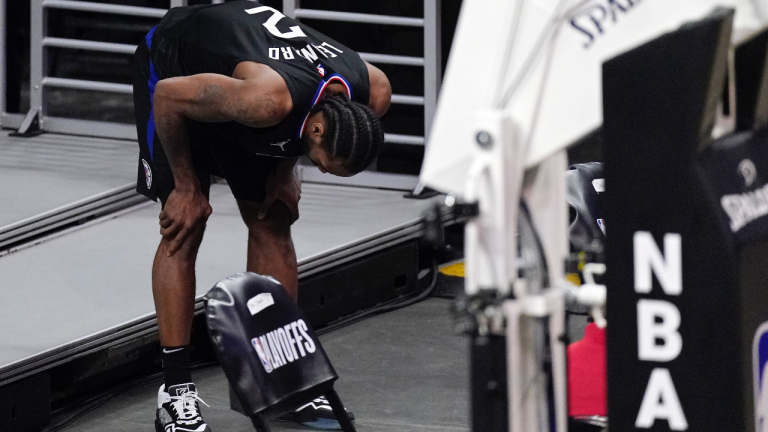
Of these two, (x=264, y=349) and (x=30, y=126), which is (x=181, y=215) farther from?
(x=30, y=126)

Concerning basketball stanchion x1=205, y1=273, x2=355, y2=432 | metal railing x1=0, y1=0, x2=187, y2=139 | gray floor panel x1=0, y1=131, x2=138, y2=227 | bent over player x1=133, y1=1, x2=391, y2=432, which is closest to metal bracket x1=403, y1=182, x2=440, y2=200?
gray floor panel x1=0, y1=131, x2=138, y2=227

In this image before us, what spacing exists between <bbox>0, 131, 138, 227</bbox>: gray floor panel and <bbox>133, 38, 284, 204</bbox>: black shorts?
1.50m

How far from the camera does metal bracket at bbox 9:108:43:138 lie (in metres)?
6.53

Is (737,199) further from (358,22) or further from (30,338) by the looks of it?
(358,22)

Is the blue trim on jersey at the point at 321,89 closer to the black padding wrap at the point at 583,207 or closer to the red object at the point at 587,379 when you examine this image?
the black padding wrap at the point at 583,207

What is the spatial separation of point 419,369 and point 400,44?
2365mm

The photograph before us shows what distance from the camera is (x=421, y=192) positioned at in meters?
5.86

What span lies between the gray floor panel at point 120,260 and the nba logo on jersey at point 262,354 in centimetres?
117

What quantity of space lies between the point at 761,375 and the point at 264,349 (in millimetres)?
1218

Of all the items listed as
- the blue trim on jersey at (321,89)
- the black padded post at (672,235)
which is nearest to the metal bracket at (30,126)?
the blue trim on jersey at (321,89)

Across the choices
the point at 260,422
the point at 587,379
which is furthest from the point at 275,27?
the point at 587,379

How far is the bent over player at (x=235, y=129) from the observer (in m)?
3.23

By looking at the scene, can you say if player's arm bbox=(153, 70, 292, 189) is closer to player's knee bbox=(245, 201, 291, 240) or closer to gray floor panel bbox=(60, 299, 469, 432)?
player's knee bbox=(245, 201, 291, 240)

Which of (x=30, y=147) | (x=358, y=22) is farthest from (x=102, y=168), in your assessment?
(x=358, y=22)
